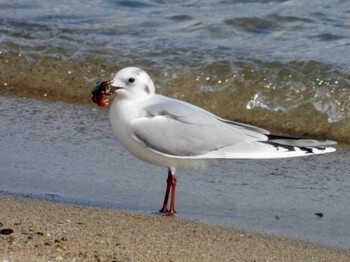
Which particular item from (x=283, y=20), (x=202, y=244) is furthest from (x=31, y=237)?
(x=283, y=20)

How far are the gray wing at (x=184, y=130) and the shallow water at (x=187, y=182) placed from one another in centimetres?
32

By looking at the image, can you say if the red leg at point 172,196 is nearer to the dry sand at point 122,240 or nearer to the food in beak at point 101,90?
the dry sand at point 122,240

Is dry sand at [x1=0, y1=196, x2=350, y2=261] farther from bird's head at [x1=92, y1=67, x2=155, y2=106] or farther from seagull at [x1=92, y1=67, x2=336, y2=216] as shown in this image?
bird's head at [x1=92, y1=67, x2=155, y2=106]

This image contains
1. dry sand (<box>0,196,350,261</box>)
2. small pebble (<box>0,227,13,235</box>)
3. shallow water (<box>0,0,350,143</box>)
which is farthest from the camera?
shallow water (<box>0,0,350,143</box>)

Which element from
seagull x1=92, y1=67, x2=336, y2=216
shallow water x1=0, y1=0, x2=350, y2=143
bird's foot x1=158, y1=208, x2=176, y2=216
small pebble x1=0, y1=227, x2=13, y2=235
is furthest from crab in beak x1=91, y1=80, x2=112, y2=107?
shallow water x1=0, y1=0, x2=350, y2=143

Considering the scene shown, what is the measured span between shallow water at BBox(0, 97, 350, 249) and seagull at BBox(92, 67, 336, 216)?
27 cm

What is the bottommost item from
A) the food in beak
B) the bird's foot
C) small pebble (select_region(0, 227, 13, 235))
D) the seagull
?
the bird's foot

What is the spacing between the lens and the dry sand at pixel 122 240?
434 centimetres

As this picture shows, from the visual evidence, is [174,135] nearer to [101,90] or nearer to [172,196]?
[172,196]

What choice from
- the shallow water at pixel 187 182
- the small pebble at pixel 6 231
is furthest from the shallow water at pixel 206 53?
the small pebble at pixel 6 231

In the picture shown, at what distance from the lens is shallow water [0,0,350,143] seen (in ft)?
25.4

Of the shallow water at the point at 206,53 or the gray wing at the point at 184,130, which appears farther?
the shallow water at the point at 206,53

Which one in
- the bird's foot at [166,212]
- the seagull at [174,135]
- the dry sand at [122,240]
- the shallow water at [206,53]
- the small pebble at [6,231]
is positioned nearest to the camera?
the dry sand at [122,240]

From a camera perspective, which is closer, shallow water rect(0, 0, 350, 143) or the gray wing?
the gray wing
